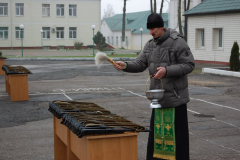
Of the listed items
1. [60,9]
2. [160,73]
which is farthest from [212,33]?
[60,9]

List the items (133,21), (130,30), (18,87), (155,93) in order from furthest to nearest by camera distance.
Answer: (133,21) → (130,30) → (18,87) → (155,93)

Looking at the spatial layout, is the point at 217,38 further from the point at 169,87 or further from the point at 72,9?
the point at 72,9

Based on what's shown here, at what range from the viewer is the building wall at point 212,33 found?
25234 millimetres

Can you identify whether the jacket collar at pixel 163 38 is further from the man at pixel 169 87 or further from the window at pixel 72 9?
the window at pixel 72 9

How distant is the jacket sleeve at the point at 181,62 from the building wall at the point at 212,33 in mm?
21678

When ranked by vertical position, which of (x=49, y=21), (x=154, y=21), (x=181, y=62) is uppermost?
(x=49, y=21)

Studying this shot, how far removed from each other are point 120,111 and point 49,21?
50527 mm

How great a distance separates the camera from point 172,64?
4492 mm

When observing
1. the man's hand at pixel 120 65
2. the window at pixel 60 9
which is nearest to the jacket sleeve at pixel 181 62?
the man's hand at pixel 120 65

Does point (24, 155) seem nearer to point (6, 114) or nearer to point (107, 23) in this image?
point (6, 114)

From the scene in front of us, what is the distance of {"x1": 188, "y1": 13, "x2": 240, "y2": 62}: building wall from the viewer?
25234mm

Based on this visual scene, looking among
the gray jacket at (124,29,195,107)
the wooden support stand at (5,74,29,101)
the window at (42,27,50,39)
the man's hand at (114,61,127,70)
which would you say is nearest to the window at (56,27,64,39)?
the window at (42,27,50,39)

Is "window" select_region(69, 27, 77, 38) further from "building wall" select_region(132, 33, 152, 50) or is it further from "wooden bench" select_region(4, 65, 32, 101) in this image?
"wooden bench" select_region(4, 65, 32, 101)

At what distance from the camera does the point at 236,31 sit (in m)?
25.0
